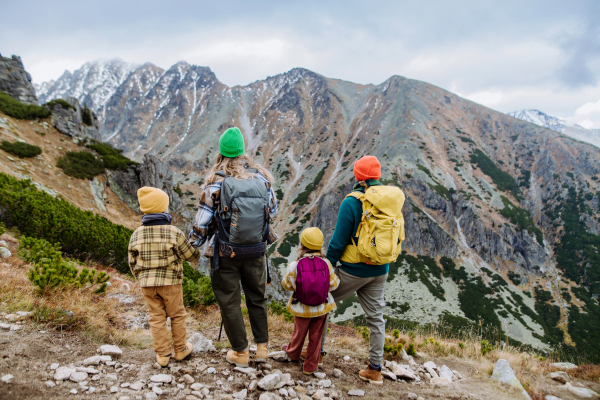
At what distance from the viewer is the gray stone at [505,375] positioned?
12.6 feet

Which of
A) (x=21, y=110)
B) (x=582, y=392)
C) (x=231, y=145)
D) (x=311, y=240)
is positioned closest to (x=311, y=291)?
(x=311, y=240)

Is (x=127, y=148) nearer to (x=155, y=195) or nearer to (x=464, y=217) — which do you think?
(x=464, y=217)

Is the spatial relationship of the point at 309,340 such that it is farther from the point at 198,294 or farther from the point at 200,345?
the point at 198,294

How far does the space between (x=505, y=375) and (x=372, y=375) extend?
2.01 m

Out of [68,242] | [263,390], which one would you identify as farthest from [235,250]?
[68,242]

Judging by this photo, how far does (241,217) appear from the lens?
122 inches

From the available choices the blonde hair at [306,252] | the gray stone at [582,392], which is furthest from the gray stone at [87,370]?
the gray stone at [582,392]

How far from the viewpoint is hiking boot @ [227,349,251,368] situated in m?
3.46

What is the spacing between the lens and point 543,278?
8550cm

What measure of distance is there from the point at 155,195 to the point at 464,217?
101945mm

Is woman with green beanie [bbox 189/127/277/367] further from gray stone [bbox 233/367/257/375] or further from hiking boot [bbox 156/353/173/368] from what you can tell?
hiking boot [bbox 156/353/173/368]

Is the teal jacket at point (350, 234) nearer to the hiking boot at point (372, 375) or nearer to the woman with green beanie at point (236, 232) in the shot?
the woman with green beanie at point (236, 232)

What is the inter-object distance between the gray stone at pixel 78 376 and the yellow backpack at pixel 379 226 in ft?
10.1

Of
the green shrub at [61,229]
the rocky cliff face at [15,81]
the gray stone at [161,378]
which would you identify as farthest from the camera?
the rocky cliff face at [15,81]
